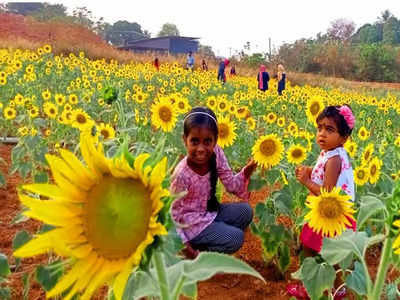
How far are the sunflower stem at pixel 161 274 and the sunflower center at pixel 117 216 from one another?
0.07 metres

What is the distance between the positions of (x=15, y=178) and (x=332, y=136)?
2664 mm

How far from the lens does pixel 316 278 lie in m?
1.68

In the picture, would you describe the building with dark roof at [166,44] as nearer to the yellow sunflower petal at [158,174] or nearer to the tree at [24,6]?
the tree at [24,6]

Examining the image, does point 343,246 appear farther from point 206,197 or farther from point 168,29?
point 168,29

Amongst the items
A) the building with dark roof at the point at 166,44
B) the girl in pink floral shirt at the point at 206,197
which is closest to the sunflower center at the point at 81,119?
the girl in pink floral shirt at the point at 206,197

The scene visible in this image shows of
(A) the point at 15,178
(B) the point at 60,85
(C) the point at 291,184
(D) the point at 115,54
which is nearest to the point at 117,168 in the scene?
(C) the point at 291,184

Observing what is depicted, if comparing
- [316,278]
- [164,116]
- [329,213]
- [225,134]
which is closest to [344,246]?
[316,278]

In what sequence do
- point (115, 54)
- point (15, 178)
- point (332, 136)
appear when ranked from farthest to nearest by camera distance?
point (115, 54) < point (15, 178) < point (332, 136)

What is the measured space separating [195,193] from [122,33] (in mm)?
61033

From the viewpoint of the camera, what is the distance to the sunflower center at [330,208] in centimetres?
184

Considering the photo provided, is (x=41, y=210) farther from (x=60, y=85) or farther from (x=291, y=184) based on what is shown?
(x=60, y=85)

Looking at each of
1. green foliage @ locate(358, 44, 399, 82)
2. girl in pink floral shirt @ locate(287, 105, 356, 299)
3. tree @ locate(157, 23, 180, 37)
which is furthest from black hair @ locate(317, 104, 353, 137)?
tree @ locate(157, 23, 180, 37)

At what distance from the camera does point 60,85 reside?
309 inches

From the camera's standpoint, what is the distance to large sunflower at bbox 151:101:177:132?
3387mm
